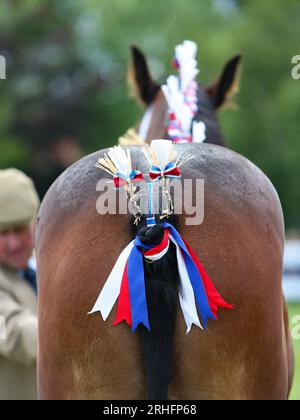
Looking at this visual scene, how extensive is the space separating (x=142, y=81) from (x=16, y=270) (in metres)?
1.26

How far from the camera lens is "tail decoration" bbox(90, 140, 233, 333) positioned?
2373 mm

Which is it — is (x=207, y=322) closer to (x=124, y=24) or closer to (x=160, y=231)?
(x=160, y=231)

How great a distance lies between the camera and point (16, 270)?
3871mm

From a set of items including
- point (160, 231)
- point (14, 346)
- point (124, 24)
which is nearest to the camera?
point (160, 231)

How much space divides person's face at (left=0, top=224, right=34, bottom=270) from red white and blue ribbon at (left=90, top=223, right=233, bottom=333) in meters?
1.48

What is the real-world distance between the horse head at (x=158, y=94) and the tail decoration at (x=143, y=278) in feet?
4.72

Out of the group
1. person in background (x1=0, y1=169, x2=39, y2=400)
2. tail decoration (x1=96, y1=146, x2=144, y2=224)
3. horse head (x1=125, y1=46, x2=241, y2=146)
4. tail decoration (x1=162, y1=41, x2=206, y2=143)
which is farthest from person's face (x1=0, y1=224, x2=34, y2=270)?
tail decoration (x1=96, y1=146, x2=144, y2=224)

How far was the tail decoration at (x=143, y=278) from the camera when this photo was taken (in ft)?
7.79

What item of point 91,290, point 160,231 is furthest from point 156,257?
point 91,290

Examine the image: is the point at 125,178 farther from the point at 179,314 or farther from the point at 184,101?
the point at 184,101

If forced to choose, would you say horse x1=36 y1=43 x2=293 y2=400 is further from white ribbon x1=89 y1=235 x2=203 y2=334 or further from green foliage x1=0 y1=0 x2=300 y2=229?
green foliage x1=0 y1=0 x2=300 y2=229

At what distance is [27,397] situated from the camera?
371 centimetres

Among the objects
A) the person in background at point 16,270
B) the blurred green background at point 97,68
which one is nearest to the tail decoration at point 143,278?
the person in background at point 16,270

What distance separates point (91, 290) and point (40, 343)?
31cm
